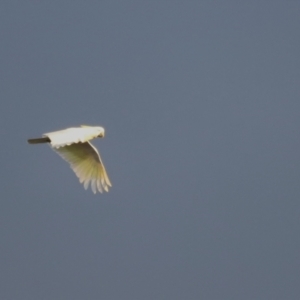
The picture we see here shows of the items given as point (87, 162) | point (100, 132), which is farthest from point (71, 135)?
point (87, 162)

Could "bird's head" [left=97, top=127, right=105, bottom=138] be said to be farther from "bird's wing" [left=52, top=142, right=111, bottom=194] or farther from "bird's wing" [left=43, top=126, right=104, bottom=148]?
"bird's wing" [left=52, top=142, right=111, bottom=194]

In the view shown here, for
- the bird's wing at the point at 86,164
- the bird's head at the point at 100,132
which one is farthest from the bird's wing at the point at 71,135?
the bird's wing at the point at 86,164

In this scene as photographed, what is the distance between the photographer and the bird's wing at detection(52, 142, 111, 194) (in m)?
29.3

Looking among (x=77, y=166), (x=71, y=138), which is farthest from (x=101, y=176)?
(x=71, y=138)

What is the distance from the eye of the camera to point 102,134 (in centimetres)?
2859

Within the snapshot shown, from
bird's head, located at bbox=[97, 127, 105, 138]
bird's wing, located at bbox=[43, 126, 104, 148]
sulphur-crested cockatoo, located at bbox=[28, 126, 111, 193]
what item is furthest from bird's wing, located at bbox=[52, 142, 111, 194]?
bird's wing, located at bbox=[43, 126, 104, 148]

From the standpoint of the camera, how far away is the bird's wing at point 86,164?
96.2 feet

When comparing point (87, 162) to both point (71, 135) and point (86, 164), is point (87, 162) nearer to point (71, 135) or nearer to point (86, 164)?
point (86, 164)

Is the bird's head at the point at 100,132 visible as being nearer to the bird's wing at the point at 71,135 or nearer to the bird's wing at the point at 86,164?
the bird's wing at the point at 71,135

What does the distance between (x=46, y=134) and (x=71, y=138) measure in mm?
582

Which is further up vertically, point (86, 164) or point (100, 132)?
point (100, 132)

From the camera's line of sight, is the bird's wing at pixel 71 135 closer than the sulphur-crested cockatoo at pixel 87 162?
Yes

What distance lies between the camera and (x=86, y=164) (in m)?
29.5

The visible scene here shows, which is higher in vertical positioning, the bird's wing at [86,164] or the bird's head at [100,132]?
the bird's head at [100,132]
